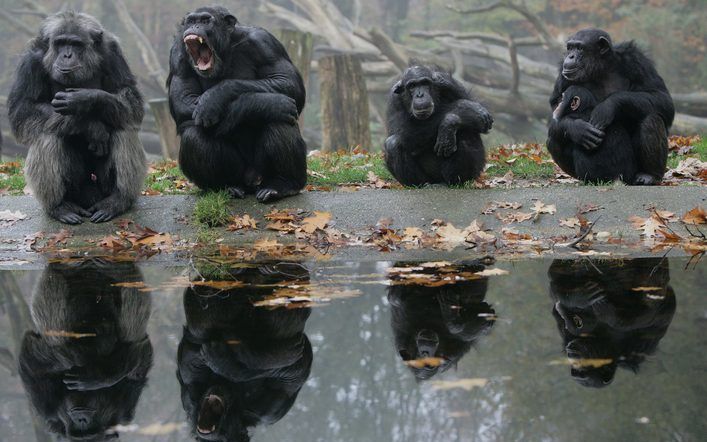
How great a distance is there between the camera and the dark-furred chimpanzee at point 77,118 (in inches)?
304

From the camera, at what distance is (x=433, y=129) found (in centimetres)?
850

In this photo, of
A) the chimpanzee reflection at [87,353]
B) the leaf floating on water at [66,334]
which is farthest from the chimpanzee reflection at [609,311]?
the leaf floating on water at [66,334]

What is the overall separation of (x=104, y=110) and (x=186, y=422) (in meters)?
5.39

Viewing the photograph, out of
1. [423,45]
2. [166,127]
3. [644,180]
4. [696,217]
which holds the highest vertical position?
[696,217]

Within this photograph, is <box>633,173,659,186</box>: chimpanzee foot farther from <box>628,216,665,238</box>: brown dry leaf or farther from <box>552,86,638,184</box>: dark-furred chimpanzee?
<box>628,216,665,238</box>: brown dry leaf

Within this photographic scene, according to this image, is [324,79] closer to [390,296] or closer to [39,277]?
[39,277]

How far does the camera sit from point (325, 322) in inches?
171

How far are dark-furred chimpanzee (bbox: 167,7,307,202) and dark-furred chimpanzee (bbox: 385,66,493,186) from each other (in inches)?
40.8

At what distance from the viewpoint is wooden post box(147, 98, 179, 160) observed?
14.6 m

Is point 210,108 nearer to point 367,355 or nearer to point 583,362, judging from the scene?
point 367,355

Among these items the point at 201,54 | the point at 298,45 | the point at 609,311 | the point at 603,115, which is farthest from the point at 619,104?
the point at 298,45

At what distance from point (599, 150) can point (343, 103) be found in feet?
23.5

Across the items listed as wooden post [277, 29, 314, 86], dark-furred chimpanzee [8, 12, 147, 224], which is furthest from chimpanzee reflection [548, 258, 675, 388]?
wooden post [277, 29, 314, 86]

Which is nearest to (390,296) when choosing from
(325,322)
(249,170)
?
(325,322)
